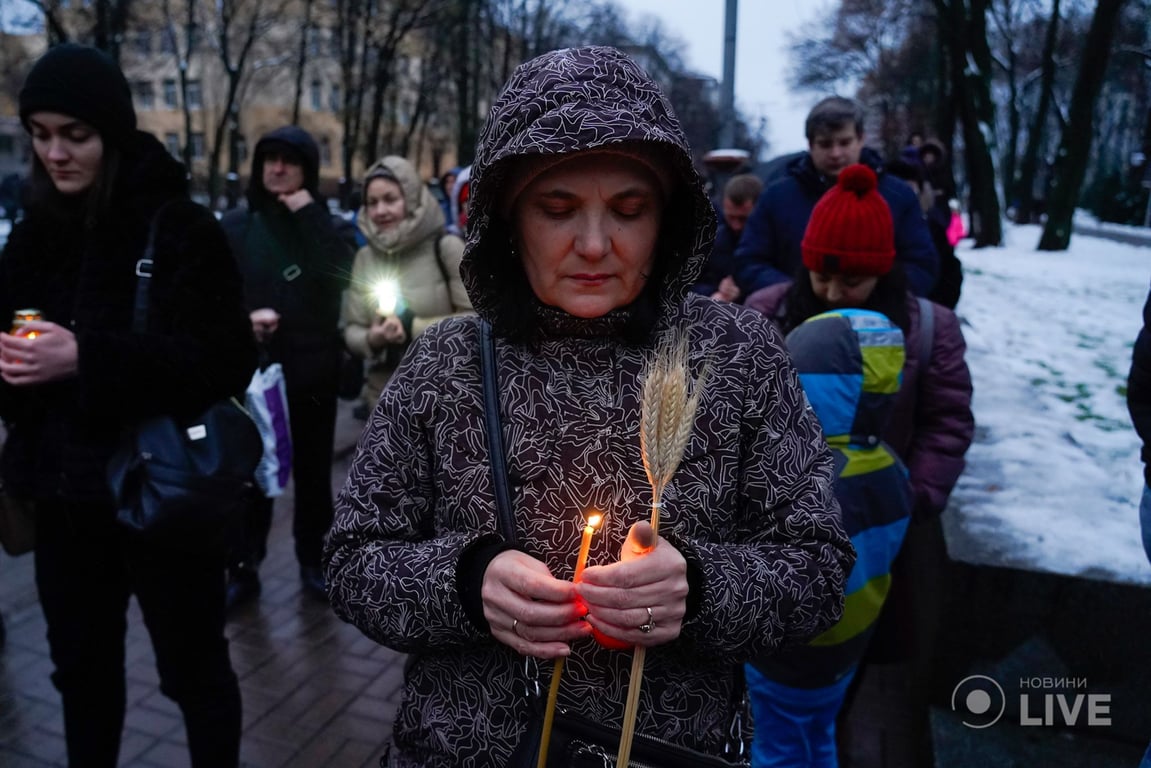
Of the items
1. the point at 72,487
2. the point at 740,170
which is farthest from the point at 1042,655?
the point at 740,170

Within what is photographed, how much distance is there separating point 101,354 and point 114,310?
0.56 feet

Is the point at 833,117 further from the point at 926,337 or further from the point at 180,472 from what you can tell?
the point at 180,472

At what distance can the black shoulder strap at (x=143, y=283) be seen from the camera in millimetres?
2193

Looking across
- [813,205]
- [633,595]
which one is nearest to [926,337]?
[813,205]

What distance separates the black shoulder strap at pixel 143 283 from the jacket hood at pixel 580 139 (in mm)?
1183

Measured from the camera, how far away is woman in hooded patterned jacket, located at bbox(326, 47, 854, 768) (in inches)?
50.7

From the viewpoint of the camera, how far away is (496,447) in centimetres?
136

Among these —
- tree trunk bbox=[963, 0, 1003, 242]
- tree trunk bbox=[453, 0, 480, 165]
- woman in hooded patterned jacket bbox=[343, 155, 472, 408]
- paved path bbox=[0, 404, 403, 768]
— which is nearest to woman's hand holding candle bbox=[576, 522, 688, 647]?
paved path bbox=[0, 404, 403, 768]

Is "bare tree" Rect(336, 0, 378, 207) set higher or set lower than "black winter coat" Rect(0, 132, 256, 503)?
higher

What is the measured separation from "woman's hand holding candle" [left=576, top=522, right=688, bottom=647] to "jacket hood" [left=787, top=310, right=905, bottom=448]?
118 cm

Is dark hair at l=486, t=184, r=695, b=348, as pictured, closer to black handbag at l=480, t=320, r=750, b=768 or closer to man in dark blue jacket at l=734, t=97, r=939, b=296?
black handbag at l=480, t=320, r=750, b=768

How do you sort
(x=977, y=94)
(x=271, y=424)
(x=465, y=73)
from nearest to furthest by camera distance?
(x=271, y=424) < (x=977, y=94) < (x=465, y=73)

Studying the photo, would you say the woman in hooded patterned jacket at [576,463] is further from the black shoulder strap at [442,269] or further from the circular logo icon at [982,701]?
the black shoulder strap at [442,269]

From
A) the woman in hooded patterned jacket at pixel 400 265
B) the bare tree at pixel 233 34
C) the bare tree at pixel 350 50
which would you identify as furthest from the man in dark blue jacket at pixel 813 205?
the bare tree at pixel 233 34
